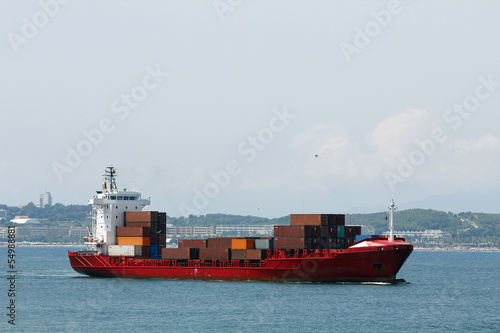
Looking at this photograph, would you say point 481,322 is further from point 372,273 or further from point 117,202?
point 117,202

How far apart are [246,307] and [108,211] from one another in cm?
2593

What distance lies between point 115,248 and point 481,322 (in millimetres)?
37053

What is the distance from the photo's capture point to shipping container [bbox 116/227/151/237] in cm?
7419

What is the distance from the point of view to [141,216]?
7562cm

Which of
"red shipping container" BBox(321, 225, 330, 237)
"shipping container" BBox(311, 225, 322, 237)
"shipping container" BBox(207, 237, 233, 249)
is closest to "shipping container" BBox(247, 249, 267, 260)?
"shipping container" BBox(207, 237, 233, 249)

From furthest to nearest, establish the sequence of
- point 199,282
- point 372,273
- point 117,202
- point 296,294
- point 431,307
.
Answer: point 117,202
point 199,282
point 372,273
point 296,294
point 431,307

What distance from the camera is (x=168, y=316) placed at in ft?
168

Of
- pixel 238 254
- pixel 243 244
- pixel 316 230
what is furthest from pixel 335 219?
pixel 238 254

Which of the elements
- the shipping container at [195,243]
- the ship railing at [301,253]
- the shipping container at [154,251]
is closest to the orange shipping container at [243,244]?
the ship railing at [301,253]

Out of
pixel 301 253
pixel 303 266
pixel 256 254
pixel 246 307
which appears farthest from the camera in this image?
pixel 256 254

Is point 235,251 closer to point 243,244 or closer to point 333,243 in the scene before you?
point 243,244

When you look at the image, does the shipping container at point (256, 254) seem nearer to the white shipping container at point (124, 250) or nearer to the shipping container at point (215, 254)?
the shipping container at point (215, 254)

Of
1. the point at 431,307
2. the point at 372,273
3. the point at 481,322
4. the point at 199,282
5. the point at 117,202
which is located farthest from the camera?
the point at 117,202

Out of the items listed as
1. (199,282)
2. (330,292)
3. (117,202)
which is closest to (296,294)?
(330,292)
